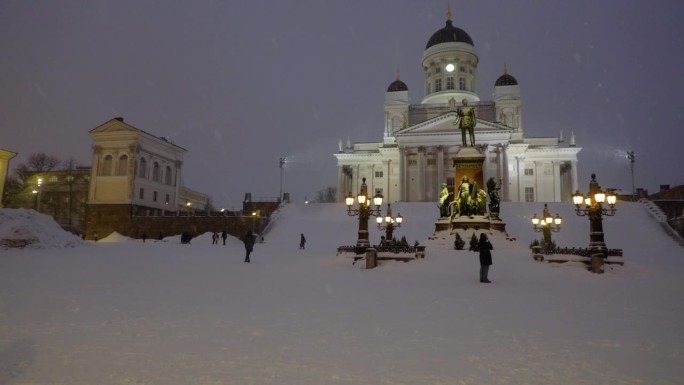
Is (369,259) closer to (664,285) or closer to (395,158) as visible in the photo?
(664,285)

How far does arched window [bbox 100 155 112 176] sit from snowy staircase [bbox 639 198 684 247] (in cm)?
6078

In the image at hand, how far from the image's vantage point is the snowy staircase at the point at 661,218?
33.5m

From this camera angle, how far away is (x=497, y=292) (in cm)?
1207

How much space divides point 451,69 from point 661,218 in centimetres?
4006

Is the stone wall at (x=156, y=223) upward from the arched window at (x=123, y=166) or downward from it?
downward

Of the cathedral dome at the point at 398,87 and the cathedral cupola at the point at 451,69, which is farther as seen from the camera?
the cathedral dome at the point at 398,87

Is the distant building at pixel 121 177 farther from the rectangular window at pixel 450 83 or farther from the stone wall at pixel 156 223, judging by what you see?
the rectangular window at pixel 450 83

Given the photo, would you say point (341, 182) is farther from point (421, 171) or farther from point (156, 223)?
point (156, 223)

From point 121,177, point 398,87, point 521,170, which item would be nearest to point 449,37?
point 398,87

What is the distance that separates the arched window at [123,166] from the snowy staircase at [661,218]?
191 ft

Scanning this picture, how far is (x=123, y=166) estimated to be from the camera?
2307 inches

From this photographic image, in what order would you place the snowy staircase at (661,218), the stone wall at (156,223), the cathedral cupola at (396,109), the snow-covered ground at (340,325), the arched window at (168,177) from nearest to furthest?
the snow-covered ground at (340,325)
the snowy staircase at (661,218)
the stone wall at (156,223)
the arched window at (168,177)
the cathedral cupola at (396,109)

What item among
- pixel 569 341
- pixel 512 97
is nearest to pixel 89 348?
pixel 569 341

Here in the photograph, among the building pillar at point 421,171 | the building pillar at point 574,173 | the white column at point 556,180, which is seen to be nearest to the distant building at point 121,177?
the building pillar at point 421,171
